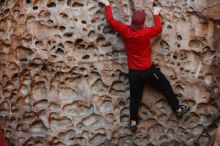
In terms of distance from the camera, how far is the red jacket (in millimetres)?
4023

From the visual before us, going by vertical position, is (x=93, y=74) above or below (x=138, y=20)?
below

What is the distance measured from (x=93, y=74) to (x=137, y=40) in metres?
0.53

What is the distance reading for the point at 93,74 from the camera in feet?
14.1

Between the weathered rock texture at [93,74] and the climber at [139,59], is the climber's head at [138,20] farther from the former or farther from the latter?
the weathered rock texture at [93,74]

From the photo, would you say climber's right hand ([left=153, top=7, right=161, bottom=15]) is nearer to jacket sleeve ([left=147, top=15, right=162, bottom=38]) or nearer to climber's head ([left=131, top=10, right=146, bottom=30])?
jacket sleeve ([left=147, top=15, right=162, bottom=38])

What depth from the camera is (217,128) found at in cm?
432

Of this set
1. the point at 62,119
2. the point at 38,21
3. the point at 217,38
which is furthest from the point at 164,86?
the point at 38,21

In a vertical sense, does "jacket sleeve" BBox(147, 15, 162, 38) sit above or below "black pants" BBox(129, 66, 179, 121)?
above

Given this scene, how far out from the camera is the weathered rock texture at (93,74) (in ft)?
13.9

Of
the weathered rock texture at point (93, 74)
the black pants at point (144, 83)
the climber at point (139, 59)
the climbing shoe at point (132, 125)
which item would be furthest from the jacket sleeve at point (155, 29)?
the climbing shoe at point (132, 125)

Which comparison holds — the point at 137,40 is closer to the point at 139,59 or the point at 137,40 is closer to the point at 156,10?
the point at 139,59

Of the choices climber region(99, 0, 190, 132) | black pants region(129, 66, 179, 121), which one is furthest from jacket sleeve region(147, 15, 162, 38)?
black pants region(129, 66, 179, 121)

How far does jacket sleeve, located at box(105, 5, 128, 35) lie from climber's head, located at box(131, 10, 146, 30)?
8 cm

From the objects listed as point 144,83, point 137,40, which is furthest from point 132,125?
point 137,40
